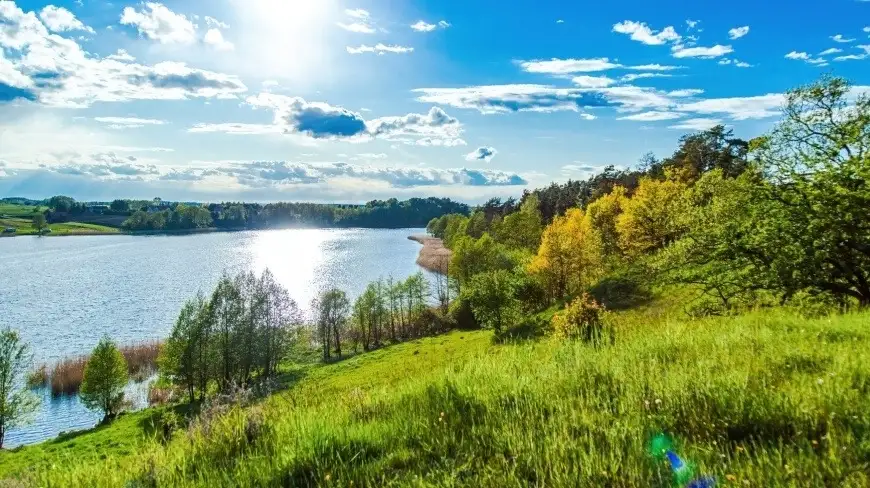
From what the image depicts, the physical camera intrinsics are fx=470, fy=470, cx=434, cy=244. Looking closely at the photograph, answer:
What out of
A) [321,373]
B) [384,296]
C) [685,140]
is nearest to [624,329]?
[321,373]

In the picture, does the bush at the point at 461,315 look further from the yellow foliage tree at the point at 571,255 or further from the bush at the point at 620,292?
the bush at the point at 620,292

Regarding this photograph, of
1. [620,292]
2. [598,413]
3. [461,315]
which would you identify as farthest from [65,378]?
[598,413]

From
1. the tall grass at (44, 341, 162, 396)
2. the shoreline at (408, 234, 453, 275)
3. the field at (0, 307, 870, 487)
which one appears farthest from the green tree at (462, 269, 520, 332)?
the shoreline at (408, 234, 453, 275)

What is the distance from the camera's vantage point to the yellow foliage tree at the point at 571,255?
191 feet

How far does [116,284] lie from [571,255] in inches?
3620

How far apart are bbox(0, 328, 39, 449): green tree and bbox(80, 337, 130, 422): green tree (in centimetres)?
471

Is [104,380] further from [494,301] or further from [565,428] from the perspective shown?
[565,428]

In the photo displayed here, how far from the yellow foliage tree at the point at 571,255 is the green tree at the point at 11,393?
57390 millimetres

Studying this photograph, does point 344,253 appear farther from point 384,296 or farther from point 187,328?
point 187,328

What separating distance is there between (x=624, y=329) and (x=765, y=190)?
44.9 feet

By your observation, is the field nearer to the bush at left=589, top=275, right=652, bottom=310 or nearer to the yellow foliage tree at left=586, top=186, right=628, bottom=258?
the bush at left=589, top=275, right=652, bottom=310

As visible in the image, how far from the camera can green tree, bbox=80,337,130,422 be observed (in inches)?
1874

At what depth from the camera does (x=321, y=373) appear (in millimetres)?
55781

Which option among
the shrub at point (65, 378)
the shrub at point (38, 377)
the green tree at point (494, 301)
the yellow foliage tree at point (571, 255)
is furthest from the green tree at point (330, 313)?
the shrub at point (38, 377)
